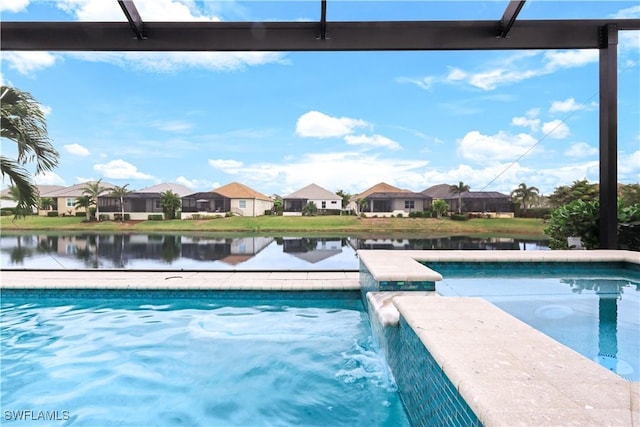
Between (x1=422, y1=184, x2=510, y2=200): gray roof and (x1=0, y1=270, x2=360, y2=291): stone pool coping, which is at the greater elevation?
(x1=422, y1=184, x2=510, y2=200): gray roof

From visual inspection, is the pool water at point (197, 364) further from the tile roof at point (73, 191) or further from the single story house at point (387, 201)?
the single story house at point (387, 201)

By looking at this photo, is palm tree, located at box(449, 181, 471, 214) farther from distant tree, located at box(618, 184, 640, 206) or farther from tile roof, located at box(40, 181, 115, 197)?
tile roof, located at box(40, 181, 115, 197)

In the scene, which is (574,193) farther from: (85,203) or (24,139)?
(85,203)

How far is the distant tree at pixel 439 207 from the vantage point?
28.1 ft

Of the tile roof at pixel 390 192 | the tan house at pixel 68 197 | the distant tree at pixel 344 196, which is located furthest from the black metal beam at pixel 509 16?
the distant tree at pixel 344 196

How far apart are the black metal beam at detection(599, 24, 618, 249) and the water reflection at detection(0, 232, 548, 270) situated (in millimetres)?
1239

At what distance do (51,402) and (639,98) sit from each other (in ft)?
24.8

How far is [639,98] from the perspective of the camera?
5.20 metres

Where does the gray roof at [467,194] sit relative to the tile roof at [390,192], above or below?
below

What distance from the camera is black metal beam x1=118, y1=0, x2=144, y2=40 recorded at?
4.21 m

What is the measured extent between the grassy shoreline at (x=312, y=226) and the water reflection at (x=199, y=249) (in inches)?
13.7

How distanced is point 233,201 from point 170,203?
13.4ft

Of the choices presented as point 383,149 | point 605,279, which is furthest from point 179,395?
point 383,149

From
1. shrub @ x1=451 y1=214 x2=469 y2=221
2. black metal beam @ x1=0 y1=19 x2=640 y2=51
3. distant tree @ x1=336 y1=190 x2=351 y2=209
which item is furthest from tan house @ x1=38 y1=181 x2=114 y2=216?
A: distant tree @ x1=336 y1=190 x2=351 y2=209
